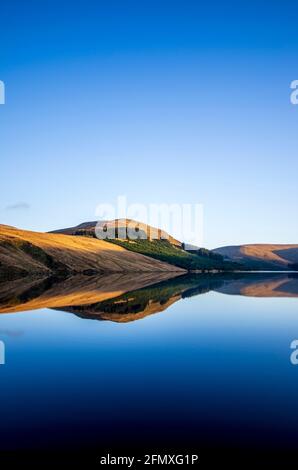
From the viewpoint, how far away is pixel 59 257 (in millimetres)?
117938

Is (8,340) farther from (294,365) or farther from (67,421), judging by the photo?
(294,365)

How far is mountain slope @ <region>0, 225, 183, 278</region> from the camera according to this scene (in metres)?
97.8

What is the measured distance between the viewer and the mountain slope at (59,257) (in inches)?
3849

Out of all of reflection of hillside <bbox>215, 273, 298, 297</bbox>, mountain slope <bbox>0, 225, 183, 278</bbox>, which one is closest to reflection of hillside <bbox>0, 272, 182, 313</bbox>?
reflection of hillside <bbox>215, 273, 298, 297</bbox>

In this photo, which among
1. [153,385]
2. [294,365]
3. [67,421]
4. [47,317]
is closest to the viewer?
[67,421]

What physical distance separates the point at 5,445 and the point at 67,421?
1.48m

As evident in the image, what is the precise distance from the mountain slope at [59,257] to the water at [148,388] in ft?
231

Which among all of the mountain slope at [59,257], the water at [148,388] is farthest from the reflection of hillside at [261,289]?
the mountain slope at [59,257]

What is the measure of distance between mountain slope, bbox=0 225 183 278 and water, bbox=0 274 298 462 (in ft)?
231

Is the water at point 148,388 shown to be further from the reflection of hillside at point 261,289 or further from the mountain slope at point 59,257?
the mountain slope at point 59,257

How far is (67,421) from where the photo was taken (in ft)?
29.5

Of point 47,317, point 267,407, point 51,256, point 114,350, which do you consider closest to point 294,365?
point 267,407
